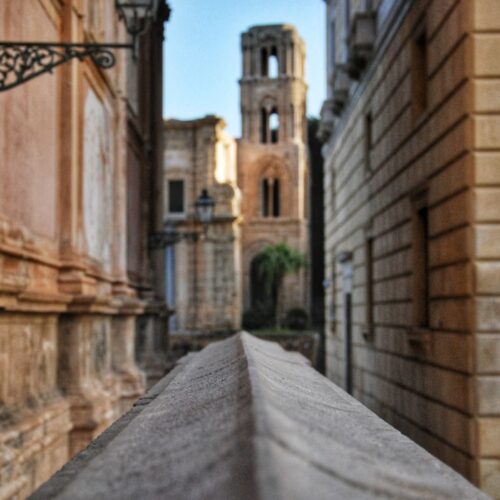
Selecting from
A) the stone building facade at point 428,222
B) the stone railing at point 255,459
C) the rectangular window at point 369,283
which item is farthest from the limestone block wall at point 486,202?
the rectangular window at point 369,283

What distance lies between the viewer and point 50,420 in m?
7.70

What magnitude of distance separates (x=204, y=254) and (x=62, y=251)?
34893 mm

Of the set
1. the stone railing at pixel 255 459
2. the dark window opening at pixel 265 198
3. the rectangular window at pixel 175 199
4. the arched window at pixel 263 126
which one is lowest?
the stone railing at pixel 255 459

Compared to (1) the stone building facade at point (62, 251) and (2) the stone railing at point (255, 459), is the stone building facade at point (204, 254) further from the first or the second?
(2) the stone railing at point (255, 459)

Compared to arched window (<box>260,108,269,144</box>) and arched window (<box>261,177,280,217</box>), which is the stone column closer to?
arched window (<box>261,177,280,217</box>)

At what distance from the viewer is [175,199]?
45000 mm

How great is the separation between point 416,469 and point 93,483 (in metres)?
0.70

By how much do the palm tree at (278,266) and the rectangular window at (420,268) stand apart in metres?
39.6

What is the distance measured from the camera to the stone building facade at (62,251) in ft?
22.3

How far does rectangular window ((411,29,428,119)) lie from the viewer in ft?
37.0

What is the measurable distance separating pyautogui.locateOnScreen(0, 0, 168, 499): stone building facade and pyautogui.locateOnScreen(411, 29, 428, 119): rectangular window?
409cm

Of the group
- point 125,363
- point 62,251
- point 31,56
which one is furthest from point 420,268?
point 31,56

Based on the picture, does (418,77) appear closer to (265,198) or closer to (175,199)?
(175,199)

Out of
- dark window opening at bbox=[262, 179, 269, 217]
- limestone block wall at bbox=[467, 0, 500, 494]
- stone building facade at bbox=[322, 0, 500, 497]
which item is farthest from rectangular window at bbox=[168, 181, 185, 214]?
limestone block wall at bbox=[467, 0, 500, 494]
